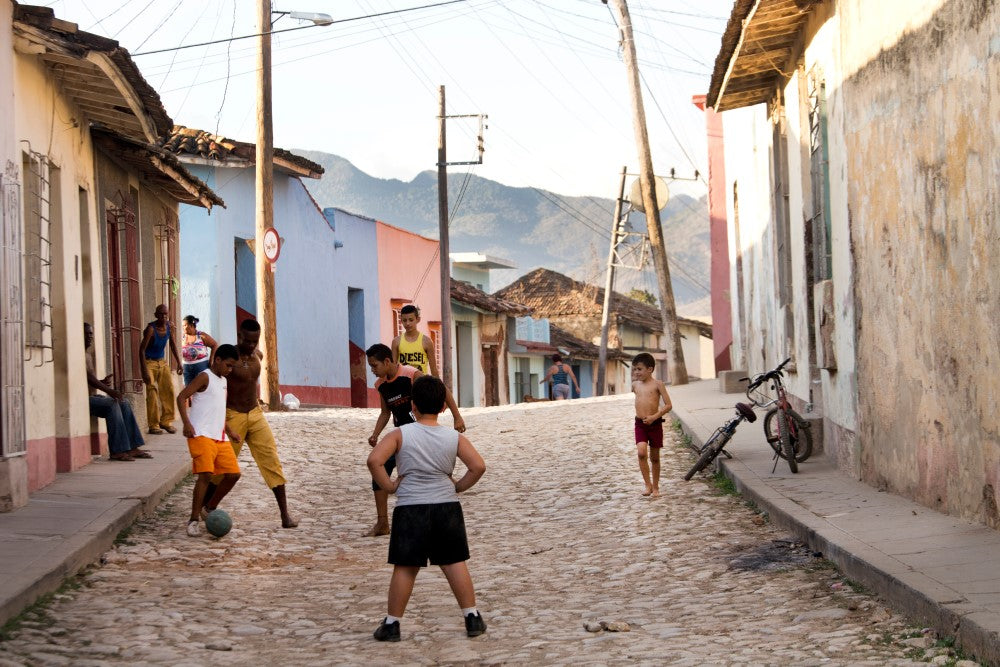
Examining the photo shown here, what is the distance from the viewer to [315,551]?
9070 millimetres

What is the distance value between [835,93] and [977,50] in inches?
138

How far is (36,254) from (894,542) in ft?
23.9

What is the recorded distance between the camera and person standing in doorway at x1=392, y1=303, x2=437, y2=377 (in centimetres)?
1117

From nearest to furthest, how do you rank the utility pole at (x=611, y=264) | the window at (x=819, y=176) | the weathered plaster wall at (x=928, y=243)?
the weathered plaster wall at (x=928, y=243) < the window at (x=819, y=176) < the utility pole at (x=611, y=264)

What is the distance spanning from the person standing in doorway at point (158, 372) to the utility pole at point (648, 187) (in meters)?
12.5

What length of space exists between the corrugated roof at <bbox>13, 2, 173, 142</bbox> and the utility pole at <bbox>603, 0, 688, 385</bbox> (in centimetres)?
1394

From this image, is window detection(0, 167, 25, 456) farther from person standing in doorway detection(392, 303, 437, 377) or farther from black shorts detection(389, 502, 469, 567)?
black shorts detection(389, 502, 469, 567)

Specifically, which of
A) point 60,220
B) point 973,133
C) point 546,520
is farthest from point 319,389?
point 973,133

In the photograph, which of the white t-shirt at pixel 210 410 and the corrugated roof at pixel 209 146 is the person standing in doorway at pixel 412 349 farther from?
the corrugated roof at pixel 209 146

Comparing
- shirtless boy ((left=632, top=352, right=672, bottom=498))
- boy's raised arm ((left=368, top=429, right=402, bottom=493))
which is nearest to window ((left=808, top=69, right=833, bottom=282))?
shirtless boy ((left=632, top=352, right=672, bottom=498))

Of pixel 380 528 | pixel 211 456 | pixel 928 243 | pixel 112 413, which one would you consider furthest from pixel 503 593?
pixel 112 413

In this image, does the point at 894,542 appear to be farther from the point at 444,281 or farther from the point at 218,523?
the point at 444,281

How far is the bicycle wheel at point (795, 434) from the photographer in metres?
11.0

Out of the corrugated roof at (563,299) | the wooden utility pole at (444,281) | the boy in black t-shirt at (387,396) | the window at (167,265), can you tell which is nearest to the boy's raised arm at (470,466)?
the boy in black t-shirt at (387,396)
